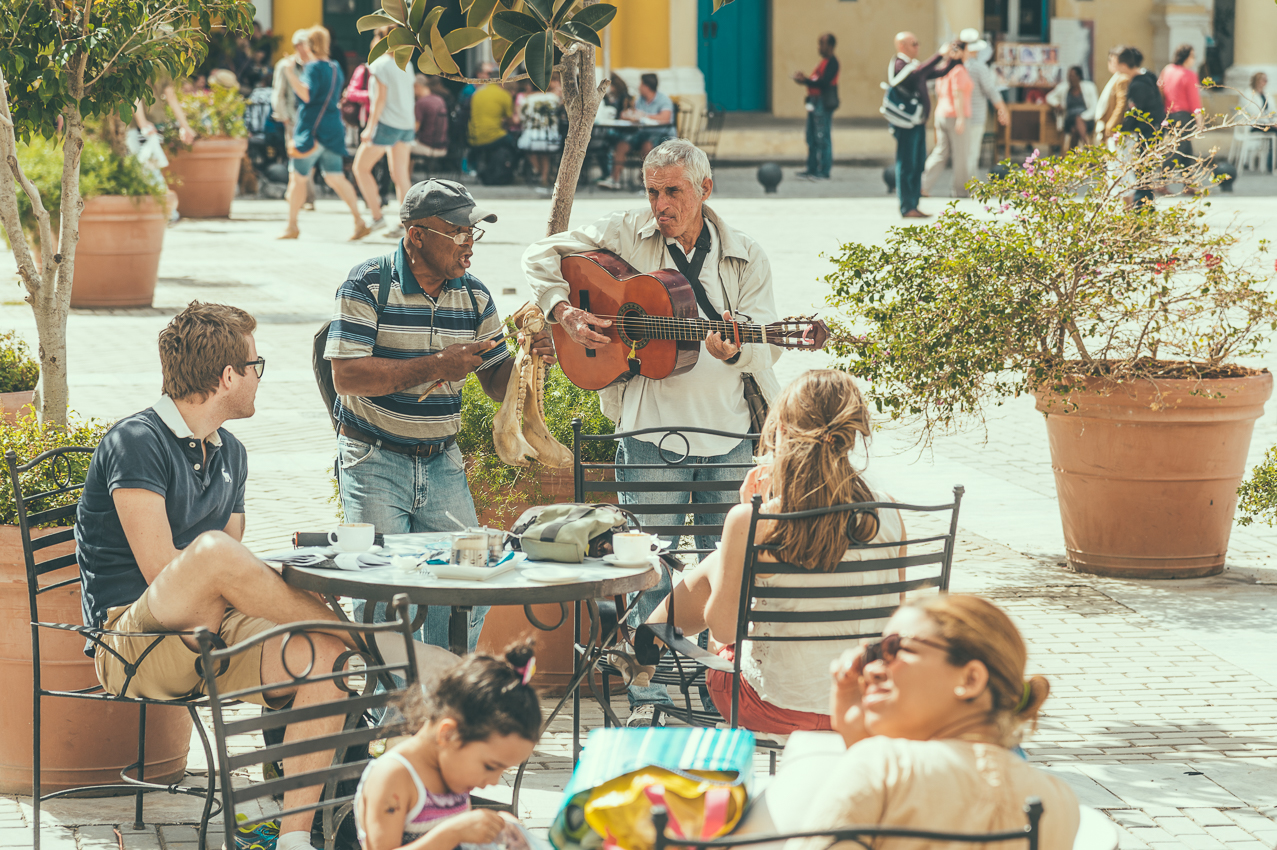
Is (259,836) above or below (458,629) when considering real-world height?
below

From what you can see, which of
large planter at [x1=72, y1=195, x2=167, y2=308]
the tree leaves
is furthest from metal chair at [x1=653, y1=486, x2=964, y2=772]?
large planter at [x1=72, y1=195, x2=167, y2=308]

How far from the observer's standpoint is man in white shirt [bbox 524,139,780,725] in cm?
501

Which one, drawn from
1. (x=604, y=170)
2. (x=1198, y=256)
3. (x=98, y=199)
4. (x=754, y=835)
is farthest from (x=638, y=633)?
(x=604, y=170)

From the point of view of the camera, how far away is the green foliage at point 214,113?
18.2m

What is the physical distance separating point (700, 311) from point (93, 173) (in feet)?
29.5

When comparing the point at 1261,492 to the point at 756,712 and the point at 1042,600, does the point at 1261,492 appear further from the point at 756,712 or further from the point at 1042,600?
the point at 756,712

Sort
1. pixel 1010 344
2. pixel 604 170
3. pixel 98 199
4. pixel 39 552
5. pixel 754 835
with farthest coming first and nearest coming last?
1. pixel 604 170
2. pixel 98 199
3. pixel 1010 344
4. pixel 39 552
5. pixel 754 835

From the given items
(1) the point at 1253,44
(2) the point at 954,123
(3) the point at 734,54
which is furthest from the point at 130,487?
(1) the point at 1253,44

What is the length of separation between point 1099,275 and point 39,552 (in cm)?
419

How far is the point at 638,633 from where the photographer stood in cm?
405

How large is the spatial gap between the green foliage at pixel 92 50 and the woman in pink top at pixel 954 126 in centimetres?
1466

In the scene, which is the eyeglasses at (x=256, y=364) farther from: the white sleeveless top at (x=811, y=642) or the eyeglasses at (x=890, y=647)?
the eyeglasses at (x=890, y=647)

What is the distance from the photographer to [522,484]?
537 cm

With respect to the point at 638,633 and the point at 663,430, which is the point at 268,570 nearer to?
the point at 638,633
